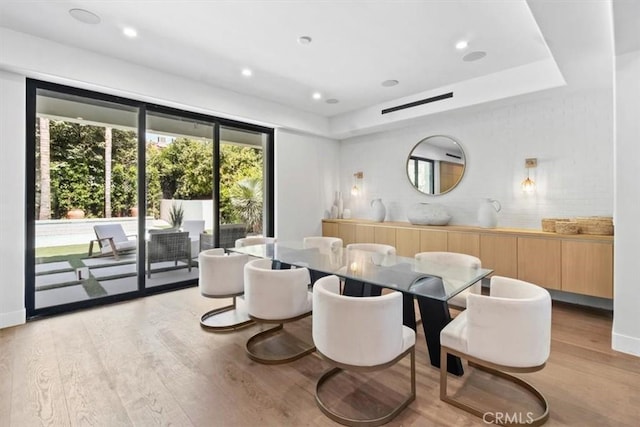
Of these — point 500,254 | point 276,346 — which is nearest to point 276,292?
point 276,346

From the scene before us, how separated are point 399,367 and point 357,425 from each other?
78 centimetres

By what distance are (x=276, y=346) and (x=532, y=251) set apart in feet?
10.5

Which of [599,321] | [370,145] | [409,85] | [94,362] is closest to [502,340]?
[599,321]

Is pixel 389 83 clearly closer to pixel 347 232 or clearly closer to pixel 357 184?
pixel 357 184

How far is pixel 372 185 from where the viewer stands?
6.12 m

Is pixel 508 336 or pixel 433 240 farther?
pixel 433 240

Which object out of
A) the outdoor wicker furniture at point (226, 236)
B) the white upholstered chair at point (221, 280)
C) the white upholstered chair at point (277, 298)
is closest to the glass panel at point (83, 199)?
the outdoor wicker furniture at point (226, 236)

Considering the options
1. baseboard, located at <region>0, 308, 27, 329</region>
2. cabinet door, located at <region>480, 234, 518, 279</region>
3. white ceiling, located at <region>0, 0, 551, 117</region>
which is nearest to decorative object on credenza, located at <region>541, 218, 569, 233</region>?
cabinet door, located at <region>480, 234, 518, 279</region>

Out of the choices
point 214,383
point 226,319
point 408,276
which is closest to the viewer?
point 214,383

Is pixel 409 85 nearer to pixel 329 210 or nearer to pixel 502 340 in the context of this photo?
pixel 329 210

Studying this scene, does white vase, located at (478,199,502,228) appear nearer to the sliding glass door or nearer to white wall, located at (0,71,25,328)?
the sliding glass door

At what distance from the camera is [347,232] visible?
5805 mm

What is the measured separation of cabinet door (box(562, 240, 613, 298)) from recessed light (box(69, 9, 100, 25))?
17.3 feet

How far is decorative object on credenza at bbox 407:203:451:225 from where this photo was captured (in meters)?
4.85
